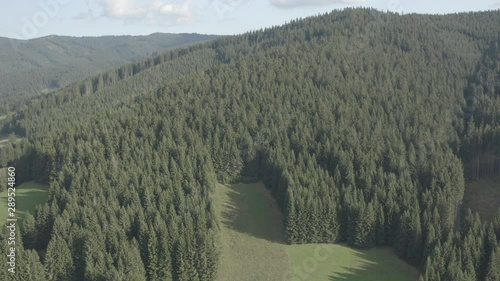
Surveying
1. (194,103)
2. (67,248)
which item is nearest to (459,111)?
(194,103)

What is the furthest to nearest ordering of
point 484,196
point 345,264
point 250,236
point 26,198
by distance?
point 484,196
point 26,198
point 250,236
point 345,264

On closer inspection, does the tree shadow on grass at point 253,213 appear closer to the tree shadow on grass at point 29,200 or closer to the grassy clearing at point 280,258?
the grassy clearing at point 280,258

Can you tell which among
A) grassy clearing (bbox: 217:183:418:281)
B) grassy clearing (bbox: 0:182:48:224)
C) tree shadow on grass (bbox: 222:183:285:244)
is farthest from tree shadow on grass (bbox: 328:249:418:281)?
grassy clearing (bbox: 0:182:48:224)

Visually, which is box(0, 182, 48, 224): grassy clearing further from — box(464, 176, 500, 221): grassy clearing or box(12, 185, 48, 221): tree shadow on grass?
box(464, 176, 500, 221): grassy clearing

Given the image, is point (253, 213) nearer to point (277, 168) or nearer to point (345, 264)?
point (277, 168)

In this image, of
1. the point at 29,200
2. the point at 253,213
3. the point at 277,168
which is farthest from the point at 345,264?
the point at 29,200

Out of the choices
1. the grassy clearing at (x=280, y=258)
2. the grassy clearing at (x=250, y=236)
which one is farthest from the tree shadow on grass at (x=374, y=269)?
the grassy clearing at (x=250, y=236)

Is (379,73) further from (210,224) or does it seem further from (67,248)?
(67,248)
